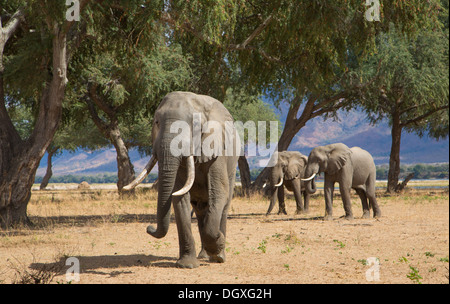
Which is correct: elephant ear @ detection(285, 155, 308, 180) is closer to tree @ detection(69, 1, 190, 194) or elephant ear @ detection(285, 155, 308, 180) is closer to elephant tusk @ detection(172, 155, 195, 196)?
tree @ detection(69, 1, 190, 194)

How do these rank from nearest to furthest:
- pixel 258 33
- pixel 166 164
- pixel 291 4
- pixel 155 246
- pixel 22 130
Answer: pixel 166 164 < pixel 155 246 < pixel 291 4 < pixel 258 33 < pixel 22 130

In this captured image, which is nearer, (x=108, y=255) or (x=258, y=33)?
(x=108, y=255)

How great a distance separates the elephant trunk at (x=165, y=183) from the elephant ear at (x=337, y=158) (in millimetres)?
9099

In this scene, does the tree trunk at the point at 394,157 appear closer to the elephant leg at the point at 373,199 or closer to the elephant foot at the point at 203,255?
the elephant leg at the point at 373,199

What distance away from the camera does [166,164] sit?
26.1ft

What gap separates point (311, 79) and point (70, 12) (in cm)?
713

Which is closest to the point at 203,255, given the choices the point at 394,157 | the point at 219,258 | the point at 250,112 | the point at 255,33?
the point at 219,258

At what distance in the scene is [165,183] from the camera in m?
8.03

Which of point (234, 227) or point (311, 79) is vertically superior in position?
point (311, 79)

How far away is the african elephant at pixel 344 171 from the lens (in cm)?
1633

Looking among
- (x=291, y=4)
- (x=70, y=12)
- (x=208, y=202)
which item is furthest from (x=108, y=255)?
(x=291, y=4)

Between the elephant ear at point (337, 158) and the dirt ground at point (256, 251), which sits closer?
the dirt ground at point (256, 251)

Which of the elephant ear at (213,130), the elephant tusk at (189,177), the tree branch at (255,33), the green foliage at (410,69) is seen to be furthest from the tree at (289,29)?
the green foliage at (410,69)
